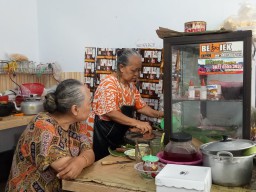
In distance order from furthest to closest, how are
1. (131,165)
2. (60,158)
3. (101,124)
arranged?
(101,124) → (131,165) → (60,158)

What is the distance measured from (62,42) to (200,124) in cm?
226

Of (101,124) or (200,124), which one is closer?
(200,124)

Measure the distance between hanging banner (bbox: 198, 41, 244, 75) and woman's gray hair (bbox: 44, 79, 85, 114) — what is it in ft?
2.65

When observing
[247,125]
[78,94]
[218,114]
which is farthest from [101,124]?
[247,125]

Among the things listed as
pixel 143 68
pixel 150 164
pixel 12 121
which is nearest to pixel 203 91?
pixel 150 164

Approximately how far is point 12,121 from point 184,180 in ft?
7.17

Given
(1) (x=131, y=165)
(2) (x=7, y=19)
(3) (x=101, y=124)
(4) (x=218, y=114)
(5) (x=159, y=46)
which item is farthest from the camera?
(2) (x=7, y=19)

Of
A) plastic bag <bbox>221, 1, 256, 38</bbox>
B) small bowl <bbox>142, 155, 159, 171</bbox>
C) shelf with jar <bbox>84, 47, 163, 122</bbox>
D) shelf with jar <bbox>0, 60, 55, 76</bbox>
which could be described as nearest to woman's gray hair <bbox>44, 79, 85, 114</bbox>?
small bowl <bbox>142, 155, 159, 171</bbox>

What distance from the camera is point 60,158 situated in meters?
1.50

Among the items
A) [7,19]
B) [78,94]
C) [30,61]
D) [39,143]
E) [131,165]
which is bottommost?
[131,165]

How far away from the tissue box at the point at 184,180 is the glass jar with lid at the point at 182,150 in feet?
0.73

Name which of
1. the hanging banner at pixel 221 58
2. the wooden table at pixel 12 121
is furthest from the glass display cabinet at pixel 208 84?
the wooden table at pixel 12 121

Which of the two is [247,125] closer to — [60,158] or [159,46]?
[60,158]

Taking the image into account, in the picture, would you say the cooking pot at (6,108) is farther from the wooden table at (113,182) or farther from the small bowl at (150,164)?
the small bowl at (150,164)
